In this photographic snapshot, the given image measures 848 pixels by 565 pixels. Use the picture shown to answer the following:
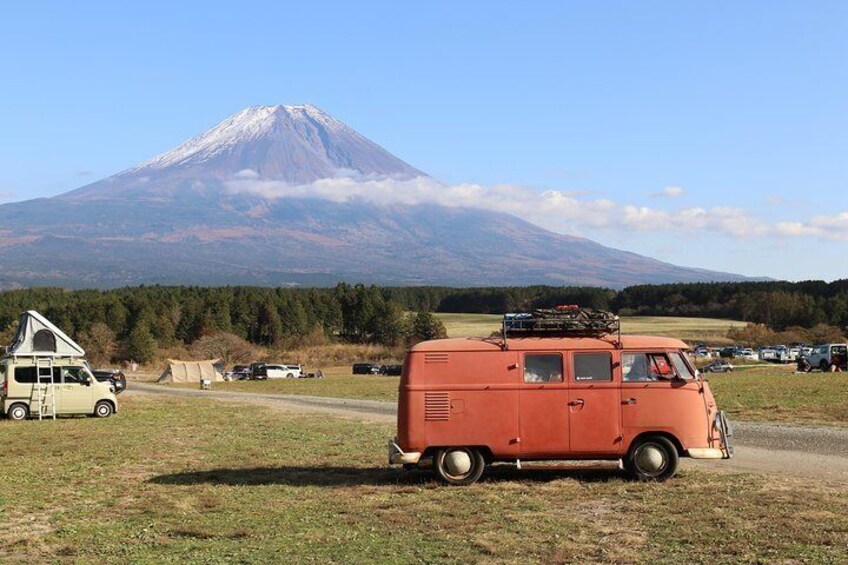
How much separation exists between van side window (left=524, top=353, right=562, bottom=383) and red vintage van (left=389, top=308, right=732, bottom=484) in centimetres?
1

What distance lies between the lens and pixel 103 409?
102 ft

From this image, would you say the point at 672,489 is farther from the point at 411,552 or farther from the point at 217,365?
the point at 217,365

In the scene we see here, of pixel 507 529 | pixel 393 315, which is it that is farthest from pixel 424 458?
pixel 393 315

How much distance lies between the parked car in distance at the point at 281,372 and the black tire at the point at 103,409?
44452 mm

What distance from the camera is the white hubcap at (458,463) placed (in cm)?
1471

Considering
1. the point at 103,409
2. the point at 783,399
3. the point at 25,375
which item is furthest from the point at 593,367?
the point at 25,375

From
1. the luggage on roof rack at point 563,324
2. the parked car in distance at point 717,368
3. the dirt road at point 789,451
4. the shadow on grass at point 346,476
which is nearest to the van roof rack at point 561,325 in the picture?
the luggage on roof rack at point 563,324

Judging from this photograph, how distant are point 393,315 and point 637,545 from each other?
107 m

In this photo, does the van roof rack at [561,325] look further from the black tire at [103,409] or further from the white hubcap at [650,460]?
the black tire at [103,409]

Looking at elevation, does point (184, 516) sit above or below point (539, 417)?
below

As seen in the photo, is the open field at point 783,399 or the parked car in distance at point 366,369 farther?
the parked car in distance at point 366,369

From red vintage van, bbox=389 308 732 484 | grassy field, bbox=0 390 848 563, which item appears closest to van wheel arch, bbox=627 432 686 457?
red vintage van, bbox=389 308 732 484

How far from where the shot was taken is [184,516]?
1309 cm

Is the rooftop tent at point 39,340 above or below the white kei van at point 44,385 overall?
above
